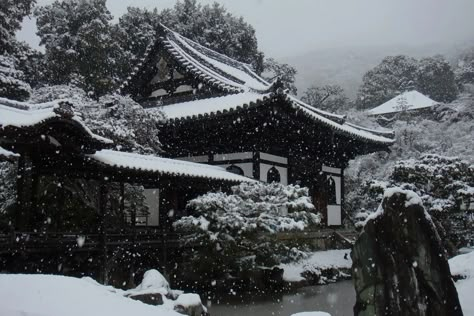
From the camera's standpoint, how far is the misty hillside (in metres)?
107

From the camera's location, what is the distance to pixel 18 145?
30.8 ft

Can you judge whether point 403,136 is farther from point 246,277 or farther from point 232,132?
point 246,277

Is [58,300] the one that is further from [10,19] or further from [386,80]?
[386,80]

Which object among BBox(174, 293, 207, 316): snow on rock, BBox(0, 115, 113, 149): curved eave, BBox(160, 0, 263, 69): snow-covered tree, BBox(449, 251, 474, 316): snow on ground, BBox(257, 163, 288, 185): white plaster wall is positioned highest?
BBox(160, 0, 263, 69): snow-covered tree

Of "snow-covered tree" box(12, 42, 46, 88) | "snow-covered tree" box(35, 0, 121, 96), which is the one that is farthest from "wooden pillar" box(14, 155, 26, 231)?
"snow-covered tree" box(12, 42, 46, 88)

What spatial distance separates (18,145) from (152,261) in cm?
501

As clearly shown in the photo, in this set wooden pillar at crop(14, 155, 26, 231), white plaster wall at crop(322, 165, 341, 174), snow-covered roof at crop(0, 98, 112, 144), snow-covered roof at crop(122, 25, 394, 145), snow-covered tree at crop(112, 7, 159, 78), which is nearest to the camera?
snow-covered roof at crop(0, 98, 112, 144)

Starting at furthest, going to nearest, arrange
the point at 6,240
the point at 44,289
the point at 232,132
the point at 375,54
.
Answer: the point at 375,54
the point at 232,132
the point at 6,240
the point at 44,289

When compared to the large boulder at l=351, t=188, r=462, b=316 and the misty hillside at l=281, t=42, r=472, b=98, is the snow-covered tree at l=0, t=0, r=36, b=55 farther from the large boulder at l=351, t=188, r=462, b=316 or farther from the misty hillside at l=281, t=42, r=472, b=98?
the misty hillside at l=281, t=42, r=472, b=98

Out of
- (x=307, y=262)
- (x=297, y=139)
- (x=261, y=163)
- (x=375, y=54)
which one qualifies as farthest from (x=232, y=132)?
(x=375, y=54)

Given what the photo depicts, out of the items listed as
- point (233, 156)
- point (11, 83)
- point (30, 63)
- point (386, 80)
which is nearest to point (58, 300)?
point (233, 156)

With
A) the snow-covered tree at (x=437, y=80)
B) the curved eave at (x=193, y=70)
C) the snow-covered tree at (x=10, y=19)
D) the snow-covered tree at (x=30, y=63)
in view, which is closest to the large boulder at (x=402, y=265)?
the curved eave at (x=193, y=70)

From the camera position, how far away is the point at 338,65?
12362cm

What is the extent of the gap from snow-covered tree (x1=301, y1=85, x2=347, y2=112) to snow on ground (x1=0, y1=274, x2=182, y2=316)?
38.7 metres
